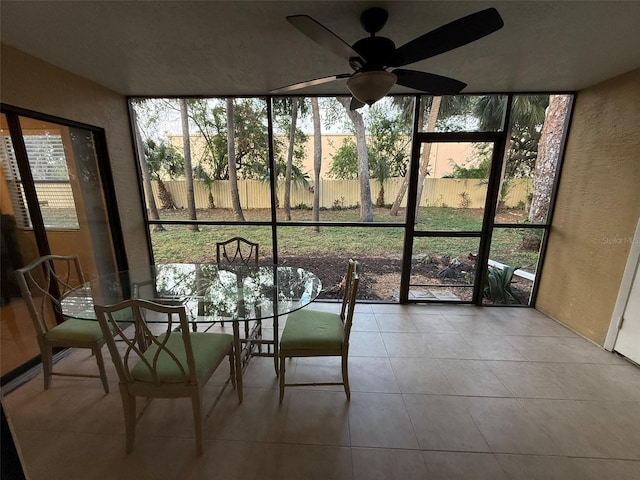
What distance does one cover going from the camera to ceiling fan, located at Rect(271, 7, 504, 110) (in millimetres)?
1105

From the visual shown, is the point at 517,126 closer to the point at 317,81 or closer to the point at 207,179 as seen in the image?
the point at 317,81

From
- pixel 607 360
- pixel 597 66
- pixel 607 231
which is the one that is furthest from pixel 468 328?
pixel 597 66

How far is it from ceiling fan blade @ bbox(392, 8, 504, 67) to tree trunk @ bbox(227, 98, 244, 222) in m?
2.16

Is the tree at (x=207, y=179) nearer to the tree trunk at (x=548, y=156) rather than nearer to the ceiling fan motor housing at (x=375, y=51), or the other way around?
the ceiling fan motor housing at (x=375, y=51)

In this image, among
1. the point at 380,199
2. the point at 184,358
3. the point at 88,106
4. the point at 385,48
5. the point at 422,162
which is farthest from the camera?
the point at 380,199

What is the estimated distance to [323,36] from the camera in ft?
3.93

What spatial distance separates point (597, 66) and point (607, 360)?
7.95 feet

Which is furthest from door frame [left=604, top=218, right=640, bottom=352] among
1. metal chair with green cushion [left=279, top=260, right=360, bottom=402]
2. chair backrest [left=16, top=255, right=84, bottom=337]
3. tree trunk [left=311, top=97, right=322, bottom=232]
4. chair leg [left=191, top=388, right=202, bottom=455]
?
chair backrest [left=16, top=255, right=84, bottom=337]

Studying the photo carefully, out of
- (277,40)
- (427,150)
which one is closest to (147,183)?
(277,40)

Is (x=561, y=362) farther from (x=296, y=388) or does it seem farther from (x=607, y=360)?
(x=296, y=388)

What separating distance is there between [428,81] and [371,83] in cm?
44

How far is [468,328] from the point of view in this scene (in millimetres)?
2666

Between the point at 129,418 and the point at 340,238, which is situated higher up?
the point at 340,238

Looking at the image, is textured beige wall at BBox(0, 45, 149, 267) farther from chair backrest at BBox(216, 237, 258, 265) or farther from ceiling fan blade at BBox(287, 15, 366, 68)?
ceiling fan blade at BBox(287, 15, 366, 68)
